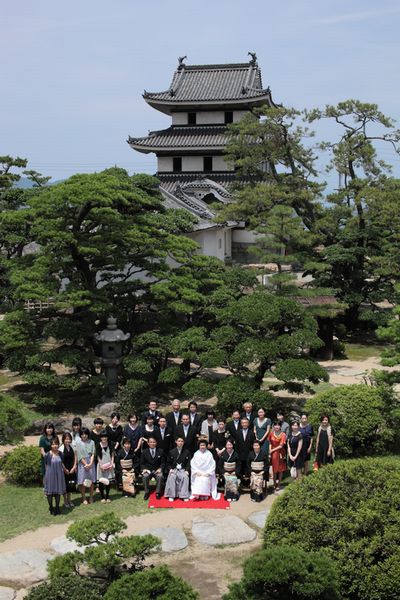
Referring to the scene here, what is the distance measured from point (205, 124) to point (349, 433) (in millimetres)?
28619

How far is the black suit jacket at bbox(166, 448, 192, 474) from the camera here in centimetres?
1236

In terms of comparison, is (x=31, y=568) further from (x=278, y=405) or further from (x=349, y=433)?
(x=278, y=405)

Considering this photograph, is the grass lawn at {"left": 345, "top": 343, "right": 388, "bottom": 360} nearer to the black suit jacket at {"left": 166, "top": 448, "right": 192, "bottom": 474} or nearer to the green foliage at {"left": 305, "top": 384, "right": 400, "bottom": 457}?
the green foliage at {"left": 305, "top": 384, "right": 400, "bottom": 457}

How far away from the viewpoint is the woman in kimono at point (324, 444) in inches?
494

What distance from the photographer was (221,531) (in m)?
10.8

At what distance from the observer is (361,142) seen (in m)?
26.8

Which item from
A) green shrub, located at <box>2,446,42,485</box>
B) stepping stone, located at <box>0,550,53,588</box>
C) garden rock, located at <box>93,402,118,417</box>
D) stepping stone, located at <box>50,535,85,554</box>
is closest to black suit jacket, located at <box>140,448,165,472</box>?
green shrub, located at <box>2,446,42,485</box>

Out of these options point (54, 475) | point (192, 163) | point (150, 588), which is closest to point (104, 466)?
point (54, 475)

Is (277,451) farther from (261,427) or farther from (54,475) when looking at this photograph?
(54,475)

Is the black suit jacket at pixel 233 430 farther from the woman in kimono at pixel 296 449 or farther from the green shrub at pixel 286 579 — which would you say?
the green shrub at pixel 286 579

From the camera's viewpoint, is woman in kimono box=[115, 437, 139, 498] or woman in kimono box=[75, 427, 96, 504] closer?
woman in kimono box=[75, 427, 96, 504]

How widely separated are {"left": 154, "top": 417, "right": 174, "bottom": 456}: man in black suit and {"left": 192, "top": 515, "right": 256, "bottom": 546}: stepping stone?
1608mm

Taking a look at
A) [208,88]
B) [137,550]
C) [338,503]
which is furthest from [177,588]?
[208,88]

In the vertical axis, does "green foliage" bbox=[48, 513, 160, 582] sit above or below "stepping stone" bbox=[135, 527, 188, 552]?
above
